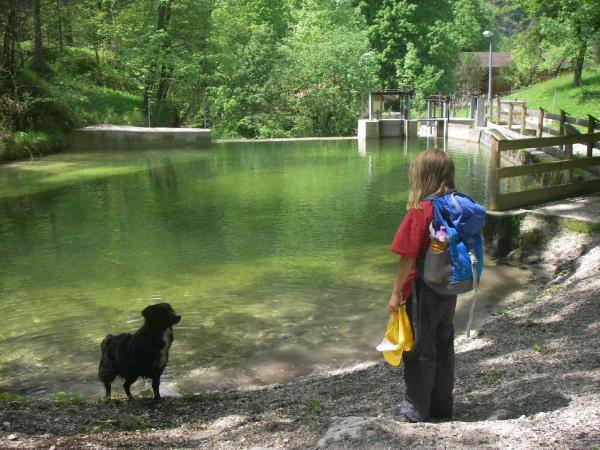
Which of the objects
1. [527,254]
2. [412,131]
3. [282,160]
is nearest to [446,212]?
[527,254]

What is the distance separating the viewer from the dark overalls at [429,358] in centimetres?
408

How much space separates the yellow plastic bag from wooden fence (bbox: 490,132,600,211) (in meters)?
6.83

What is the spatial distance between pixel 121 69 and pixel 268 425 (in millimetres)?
37376

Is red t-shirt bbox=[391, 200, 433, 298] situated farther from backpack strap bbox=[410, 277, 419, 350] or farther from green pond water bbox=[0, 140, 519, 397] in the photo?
green pond water bbox=[0, 140, 519, 397]

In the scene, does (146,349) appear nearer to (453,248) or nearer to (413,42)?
(453,248)

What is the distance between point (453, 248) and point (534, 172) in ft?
24.9

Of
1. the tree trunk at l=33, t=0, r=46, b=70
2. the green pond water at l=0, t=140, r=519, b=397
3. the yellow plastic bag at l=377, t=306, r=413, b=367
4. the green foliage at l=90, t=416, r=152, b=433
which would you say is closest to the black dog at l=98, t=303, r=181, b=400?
the green foliage at l=90, t=416, r=152, b=433

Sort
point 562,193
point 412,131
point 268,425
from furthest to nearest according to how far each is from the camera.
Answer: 1. point 412,131
2. point 562,193
3. point 268,425

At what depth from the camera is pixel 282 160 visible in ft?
79.7

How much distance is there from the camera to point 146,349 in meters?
5.08

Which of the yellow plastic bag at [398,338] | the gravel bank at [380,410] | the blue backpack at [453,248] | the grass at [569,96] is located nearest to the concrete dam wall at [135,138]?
the grass at [569,96]

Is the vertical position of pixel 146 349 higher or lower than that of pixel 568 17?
lower

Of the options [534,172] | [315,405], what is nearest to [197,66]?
[534,172]

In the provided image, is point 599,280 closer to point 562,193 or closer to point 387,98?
point 562,193
